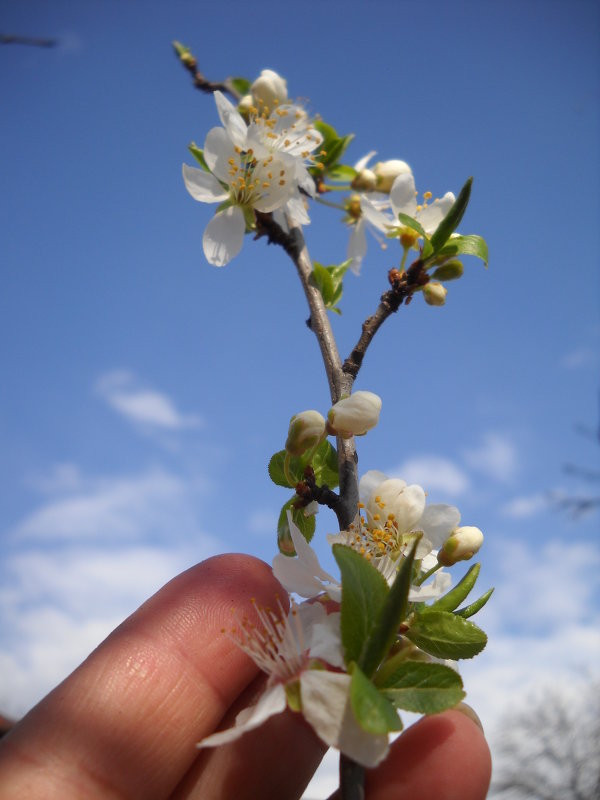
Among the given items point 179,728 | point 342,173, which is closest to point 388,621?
point 179,728

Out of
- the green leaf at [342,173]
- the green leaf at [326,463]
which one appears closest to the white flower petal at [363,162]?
the green leaf at [342,173]

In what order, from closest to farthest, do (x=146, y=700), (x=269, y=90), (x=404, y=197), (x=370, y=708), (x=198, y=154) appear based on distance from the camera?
(x=370, y=708), (x=146, y=700), (x=404, y=197), (x=198, y=154), (x=269, y=90)

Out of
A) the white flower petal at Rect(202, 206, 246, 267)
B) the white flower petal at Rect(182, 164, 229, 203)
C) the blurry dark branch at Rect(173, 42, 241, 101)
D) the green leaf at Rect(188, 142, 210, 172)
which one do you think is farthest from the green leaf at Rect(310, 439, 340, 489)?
the blurry dark branch at Rect(173, 42, 241, 101)

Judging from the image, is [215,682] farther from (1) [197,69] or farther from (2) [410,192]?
(1) [197,69]

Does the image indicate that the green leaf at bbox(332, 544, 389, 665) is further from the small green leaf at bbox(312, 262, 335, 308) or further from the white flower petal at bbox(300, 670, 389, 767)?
the small green leaf at bbox(312, 262, 335, 308)

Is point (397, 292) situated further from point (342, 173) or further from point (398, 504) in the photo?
point (342, 173)

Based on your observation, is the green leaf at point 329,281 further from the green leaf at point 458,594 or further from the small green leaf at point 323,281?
the green leaf at point 458,594
